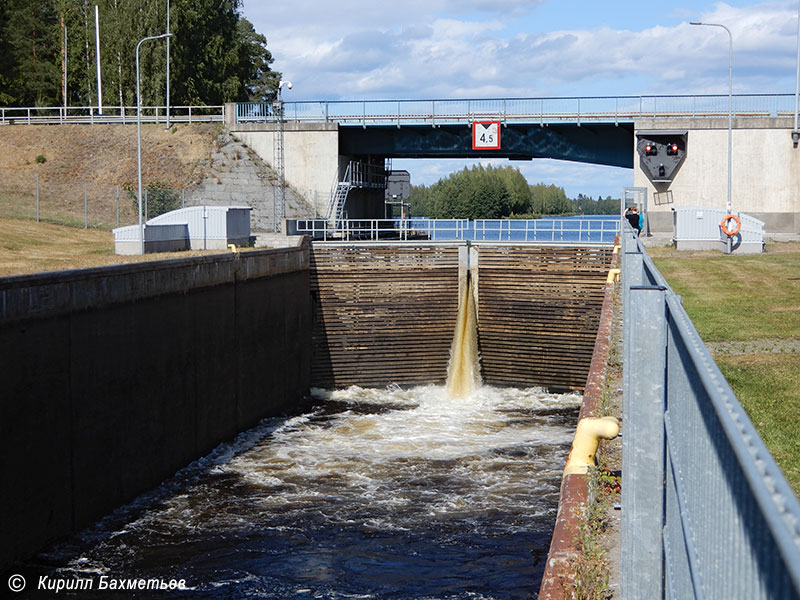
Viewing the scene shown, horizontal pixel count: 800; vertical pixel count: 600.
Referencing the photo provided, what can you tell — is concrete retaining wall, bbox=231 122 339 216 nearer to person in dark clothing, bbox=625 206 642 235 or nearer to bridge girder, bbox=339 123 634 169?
bridge girder, bbox=339 123 634 169

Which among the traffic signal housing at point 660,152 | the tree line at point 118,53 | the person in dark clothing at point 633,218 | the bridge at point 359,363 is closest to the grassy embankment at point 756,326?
the person in dark clothing at point 633,218

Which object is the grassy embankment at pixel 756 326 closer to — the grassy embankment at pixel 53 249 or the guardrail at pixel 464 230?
the guardrail at pixel 464 230

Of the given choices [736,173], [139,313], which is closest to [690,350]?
[139,313]

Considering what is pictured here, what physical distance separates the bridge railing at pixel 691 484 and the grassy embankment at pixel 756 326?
313 centimetres

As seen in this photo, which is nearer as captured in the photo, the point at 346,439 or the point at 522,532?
the point at 522,532

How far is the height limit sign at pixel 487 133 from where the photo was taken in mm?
35594

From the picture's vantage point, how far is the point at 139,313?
16188 mm

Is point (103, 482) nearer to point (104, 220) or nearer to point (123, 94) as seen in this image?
point (104, 220)

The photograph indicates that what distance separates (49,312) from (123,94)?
47483 mm

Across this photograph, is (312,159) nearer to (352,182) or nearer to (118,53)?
(352,182)

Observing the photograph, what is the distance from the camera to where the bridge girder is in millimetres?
36656

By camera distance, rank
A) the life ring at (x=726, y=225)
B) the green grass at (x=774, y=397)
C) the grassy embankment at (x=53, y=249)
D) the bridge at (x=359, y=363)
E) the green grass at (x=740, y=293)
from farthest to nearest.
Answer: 1. the life ring at (x=726, y=225)
2. the grassy embankment at (x=53, y=249)
3. the green grass at (x=740, y=293)
4. the green grass at (x=774, y=397)
5. the bridge at (x=359, y=363)

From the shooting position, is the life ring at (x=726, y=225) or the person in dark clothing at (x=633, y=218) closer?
the person in dark clothing at (x=633, y=218)

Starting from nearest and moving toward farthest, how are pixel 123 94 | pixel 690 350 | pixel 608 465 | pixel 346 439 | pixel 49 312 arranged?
pixel 690 350 → pixel 608 465 → pixel 49 312 → pixel 346 439 → pixel 123 94
